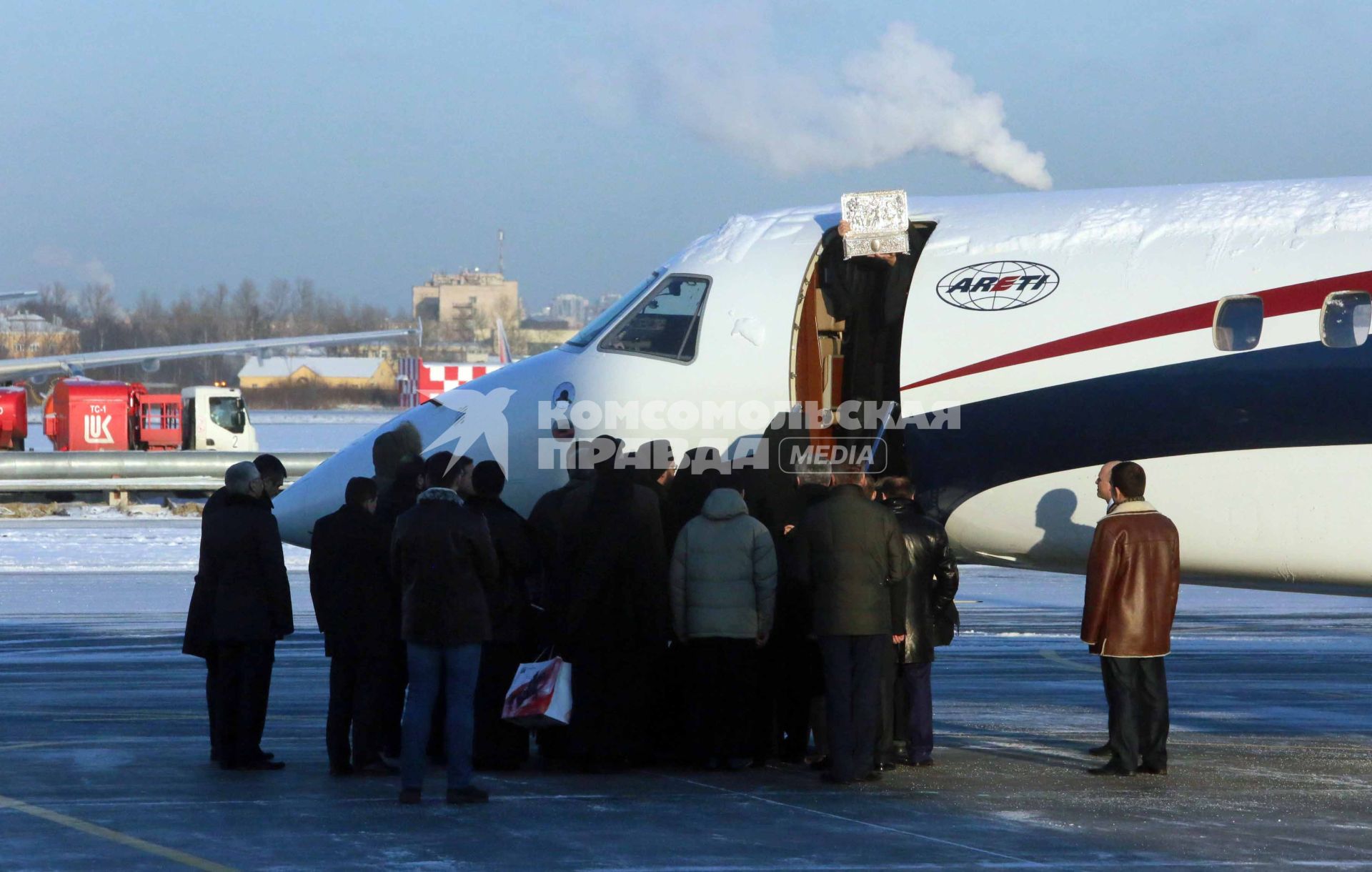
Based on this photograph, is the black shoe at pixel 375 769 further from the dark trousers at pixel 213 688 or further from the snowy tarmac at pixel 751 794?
the dark trousers at pixel 213 688

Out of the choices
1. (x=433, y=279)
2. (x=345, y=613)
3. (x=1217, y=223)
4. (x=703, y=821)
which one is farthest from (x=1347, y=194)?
(x=433, y=279)

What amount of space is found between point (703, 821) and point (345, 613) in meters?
2.48

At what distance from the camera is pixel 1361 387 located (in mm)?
9375

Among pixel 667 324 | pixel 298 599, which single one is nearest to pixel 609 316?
pixel 667 324

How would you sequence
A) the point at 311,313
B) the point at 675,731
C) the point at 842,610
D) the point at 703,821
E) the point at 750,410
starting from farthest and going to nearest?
the point at 311,313 → the point at 750,410 → the point at 675,731 → the point at 842,610 → the point at 703,821

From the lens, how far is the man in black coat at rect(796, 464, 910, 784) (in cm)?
884

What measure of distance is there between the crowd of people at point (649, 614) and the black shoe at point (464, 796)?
17 cm

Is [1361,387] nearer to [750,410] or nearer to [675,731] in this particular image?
[750,410]

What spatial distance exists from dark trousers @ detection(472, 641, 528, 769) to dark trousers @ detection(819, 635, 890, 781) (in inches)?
73.7

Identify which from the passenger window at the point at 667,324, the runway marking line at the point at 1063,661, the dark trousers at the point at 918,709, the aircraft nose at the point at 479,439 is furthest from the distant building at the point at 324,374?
the dark trousers at the point at 918,709

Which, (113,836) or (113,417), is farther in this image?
(113,417)

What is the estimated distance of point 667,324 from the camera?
442 inches

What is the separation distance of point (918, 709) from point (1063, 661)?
5.21 meters

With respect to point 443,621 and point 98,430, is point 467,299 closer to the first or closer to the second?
point 98,430
